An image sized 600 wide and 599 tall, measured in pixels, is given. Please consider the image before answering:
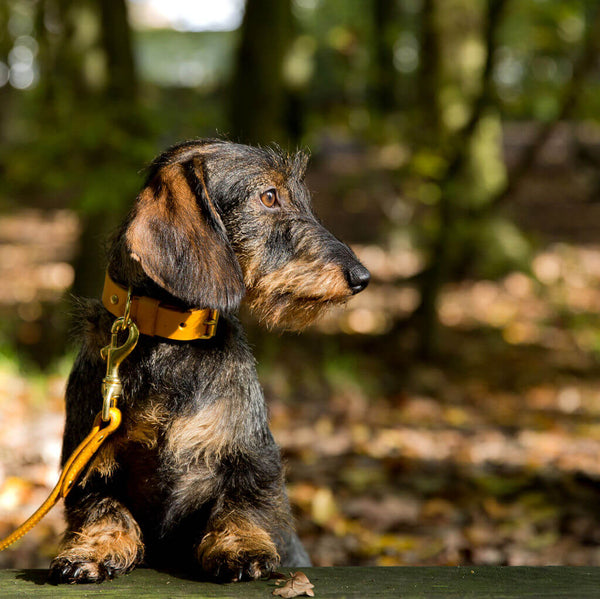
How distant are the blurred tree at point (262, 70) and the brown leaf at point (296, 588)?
5173 mm

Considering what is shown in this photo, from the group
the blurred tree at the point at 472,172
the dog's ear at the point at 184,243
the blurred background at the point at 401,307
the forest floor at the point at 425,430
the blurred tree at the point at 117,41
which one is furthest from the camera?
the blurred tree at the point at 117,41

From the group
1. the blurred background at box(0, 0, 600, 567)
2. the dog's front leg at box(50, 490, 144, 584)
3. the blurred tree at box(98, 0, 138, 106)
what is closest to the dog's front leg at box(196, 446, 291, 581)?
the dog's front leg at box(50, 490, 144, 584)

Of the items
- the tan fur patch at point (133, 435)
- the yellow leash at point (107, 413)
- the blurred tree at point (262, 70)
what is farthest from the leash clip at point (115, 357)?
the blurred tree at point (262, 70)

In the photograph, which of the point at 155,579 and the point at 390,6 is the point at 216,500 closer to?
the point at 155,579

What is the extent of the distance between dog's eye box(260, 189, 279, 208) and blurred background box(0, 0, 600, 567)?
1.44 ft

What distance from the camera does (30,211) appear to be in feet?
59.3

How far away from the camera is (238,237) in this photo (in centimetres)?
248

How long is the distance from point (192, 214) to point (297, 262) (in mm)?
452

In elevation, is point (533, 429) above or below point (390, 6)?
below

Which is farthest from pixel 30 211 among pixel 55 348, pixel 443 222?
pixel 443 222

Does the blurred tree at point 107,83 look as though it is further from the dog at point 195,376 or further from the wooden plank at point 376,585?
the wooden plank at point 376,585

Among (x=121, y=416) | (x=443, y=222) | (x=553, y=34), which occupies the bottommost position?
(x=121, y=416)

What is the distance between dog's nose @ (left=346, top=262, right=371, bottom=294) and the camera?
97.5 inches

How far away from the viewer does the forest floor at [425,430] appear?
4223 millimetres
